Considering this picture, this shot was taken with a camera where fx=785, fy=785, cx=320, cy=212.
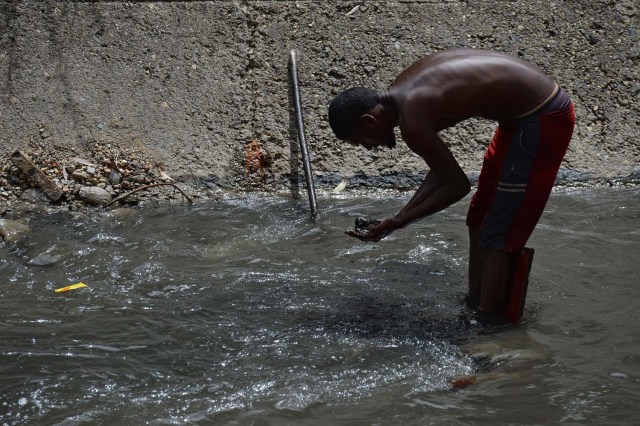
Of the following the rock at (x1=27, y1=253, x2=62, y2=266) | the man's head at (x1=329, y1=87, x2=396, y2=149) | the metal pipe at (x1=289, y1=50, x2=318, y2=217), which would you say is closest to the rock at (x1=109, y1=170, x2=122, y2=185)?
the rock at (x1=27, y1=253, x2=62, y2=266)

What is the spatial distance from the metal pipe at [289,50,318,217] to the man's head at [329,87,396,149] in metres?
2.01

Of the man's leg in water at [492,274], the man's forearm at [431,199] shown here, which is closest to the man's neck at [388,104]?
the man's forearm at [431,199]

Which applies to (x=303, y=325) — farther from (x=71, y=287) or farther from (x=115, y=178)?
(x=115, y=178)

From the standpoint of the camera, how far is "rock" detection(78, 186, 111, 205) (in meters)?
5.59

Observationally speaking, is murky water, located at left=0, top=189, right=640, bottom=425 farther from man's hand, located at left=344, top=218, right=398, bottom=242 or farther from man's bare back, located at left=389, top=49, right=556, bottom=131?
man's bare back, located at left=389, top=49, right=556, bottom=131

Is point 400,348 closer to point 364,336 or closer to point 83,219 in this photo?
point 364,336

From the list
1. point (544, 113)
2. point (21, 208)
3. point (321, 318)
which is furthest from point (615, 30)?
point (21, 208)

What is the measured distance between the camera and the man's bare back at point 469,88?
313cm

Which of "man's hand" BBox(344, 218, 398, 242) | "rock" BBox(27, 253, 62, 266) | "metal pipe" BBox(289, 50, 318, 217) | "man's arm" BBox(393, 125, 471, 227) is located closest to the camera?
"man's arm" BBox(393, 125, 471, 227)

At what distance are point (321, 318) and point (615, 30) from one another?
4532 mm

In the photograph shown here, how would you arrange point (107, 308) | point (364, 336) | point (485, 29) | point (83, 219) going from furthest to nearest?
point (485, 29)
point (83, 219)
point (107, 308)
point (364, 336)

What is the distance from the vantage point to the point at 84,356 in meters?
3.22

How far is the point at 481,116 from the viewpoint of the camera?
129 inches

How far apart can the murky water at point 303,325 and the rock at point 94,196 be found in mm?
184
